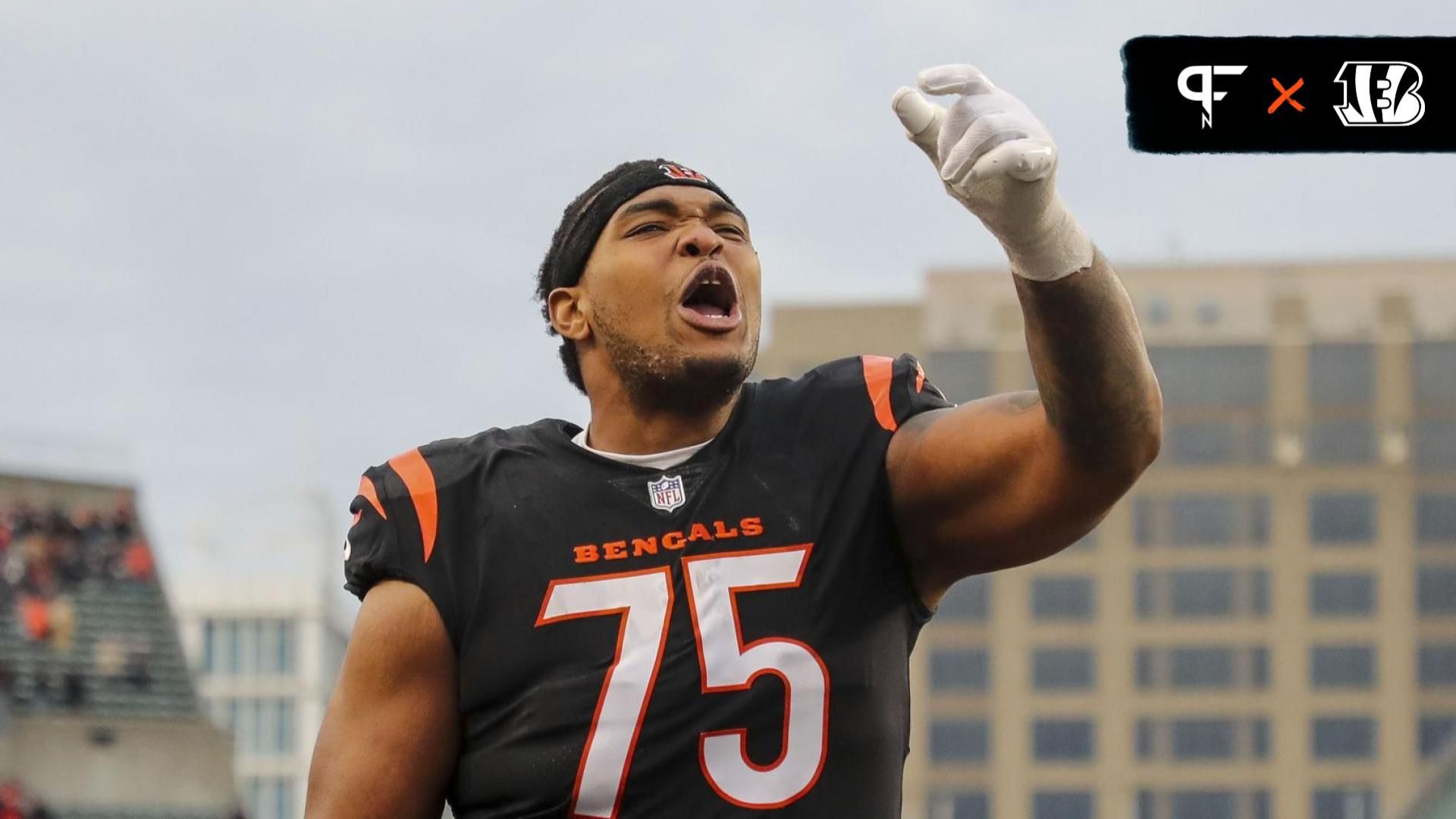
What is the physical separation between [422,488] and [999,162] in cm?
120

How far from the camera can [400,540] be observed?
398 cm

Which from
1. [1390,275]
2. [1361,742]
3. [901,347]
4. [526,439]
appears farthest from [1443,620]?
[526,439]

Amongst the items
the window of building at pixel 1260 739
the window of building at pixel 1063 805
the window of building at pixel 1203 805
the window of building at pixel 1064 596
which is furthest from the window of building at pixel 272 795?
the window of building at pixel 1260 739

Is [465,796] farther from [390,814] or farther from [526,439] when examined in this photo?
[526,439]

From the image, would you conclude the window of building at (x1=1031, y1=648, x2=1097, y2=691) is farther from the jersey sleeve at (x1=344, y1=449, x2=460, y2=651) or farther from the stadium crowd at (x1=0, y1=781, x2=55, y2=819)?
the jersey sleeve at (x1=344, y1=449, x2=460, y2=651)

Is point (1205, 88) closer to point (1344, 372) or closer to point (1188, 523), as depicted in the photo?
point (1344, 372)

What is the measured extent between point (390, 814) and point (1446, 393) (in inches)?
2972

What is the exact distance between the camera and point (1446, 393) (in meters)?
75.8

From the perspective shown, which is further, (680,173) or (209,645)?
(209,645)

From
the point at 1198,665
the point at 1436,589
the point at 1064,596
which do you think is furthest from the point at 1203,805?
the point at 1436,589

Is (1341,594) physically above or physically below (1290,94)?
below

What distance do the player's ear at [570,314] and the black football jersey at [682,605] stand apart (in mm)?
203

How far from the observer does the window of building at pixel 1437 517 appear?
7688 centimetres

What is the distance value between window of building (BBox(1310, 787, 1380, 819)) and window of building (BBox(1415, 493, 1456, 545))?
27.6ft
